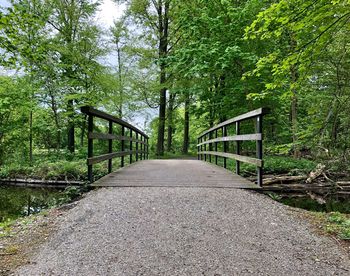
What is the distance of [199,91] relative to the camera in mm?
11008

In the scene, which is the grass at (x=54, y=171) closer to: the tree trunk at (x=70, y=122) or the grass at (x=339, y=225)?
the tree trunk at (x=70, y=122)

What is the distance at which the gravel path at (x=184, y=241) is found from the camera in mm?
2051

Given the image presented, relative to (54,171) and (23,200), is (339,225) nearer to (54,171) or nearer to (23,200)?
(23,200)

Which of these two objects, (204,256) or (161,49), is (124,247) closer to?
(204,256)

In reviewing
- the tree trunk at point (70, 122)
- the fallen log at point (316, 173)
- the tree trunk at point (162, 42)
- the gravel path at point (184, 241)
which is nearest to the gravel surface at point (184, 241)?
the gravel path at point (184, 241)

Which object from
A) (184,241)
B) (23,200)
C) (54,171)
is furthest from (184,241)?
(54,171)

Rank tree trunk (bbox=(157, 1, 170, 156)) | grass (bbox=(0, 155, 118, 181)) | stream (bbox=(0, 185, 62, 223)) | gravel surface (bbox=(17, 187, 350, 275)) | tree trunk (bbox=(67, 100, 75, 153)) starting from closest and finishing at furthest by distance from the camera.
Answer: gravel surface (bbox=(17, 187, 350, 275)) < stream (bbox=(0, 185, 62, 223)) < grass (bbox=(0, 155, 118, 181)) < tree trunk (bbox=(67, 100, 75, 153)) < tree trunk (bbox=(157, 1, 170, 156))

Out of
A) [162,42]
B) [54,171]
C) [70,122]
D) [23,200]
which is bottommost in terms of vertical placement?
[23,200]

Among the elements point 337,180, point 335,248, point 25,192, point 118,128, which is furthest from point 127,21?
point 335,248

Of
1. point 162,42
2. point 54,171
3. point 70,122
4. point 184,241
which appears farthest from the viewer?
point 162,42

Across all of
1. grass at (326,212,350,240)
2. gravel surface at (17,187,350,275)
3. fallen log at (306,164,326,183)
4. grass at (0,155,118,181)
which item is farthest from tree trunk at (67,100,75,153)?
grass at (326,212,350,240)

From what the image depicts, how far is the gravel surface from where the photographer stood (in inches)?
80.7

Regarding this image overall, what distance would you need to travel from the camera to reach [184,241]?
8.02ft

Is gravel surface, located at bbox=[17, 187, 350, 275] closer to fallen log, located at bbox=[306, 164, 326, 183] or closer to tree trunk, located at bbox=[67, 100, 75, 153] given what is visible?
fallen log, located at bbox=[306, 164, 326, 183]
